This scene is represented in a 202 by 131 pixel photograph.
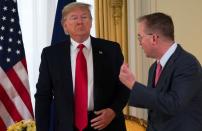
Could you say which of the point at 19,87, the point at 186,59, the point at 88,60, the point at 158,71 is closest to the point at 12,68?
the point at 19,87

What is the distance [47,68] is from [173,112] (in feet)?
3.44

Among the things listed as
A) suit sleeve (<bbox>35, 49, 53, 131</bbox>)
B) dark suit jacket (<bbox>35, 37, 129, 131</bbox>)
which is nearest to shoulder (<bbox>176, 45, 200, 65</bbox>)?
dark suit jacket (<bbox>35, 37, 129, 131</bbox>)

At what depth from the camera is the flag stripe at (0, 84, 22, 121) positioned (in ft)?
12.2

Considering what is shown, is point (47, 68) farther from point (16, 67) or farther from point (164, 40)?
point (16, 67)

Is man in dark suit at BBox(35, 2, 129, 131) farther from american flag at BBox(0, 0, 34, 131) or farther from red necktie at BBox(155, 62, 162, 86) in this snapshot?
american flag at BBox(0, 0, 34, 131)

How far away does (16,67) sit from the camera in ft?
12.4

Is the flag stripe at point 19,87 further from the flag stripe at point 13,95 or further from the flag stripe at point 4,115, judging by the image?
the flag stripe at point 4,115

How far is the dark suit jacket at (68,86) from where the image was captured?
262cm

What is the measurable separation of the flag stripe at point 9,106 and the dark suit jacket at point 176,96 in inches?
76.3

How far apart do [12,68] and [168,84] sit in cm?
209

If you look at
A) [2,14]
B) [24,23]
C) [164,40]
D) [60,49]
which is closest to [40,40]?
[24,23]

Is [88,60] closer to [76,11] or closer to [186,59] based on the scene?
[76,11]

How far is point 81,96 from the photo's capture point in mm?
2594

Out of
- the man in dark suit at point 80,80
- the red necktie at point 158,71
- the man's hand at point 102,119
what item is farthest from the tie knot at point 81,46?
the red necktie at point 158,71
